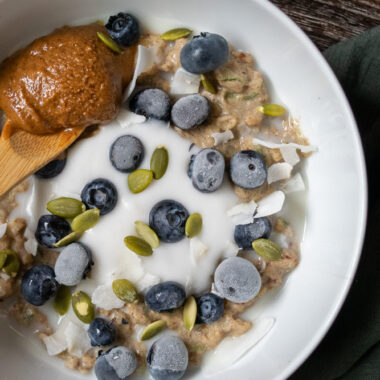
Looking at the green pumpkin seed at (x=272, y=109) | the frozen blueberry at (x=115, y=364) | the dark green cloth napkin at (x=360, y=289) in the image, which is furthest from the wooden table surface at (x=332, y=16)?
the frozen blueberry at (x=115, y=364)

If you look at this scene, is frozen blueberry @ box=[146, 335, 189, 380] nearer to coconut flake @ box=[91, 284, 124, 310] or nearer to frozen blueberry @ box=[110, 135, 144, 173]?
coconut flake @ box=[91, 284, 124, 310]

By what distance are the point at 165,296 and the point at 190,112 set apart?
53 cm

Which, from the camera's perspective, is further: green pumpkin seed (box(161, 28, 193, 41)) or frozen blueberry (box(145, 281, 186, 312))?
green pumpkin seed (box(161, 28, 193, 41))

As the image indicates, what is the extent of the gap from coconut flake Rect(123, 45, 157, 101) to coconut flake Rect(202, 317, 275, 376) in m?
0.82

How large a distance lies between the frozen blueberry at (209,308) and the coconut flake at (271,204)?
276mm

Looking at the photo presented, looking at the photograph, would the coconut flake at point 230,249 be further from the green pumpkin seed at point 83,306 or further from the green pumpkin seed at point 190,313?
the green pumpkin seed at point 83,306

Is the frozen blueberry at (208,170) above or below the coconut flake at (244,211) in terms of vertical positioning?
above

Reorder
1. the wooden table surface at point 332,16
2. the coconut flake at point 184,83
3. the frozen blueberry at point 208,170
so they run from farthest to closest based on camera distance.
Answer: the wooden table surface at point 332,16
the coconut flake at point 184,83
the frozen blueberry at point 208,170

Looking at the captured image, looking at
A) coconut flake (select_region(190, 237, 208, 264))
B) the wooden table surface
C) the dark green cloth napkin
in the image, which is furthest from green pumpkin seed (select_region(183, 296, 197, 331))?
the wooden table surface

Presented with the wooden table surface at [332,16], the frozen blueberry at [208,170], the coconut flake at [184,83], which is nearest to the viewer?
the frozen blueberry at [208,170]

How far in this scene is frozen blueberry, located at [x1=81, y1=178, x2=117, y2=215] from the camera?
1.53m

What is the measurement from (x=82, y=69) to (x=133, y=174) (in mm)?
329

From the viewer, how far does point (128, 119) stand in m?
1.57

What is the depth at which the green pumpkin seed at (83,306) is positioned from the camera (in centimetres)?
156
